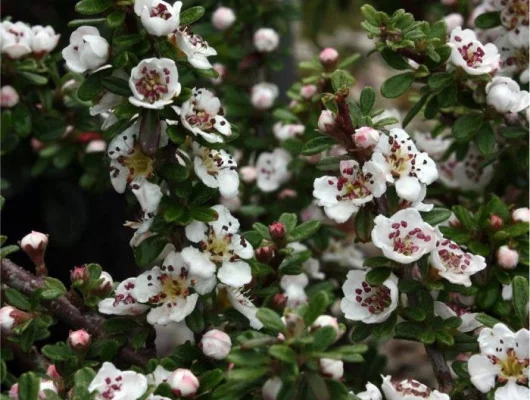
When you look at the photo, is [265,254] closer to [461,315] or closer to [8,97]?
[461,315]

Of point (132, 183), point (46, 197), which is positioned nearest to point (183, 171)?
point (132, 183)

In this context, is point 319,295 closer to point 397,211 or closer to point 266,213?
point 397,211

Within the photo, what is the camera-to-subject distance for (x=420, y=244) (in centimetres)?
130

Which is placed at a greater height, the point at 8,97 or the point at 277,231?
the point at 277,231

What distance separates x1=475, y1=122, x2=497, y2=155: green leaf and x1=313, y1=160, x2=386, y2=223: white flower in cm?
35

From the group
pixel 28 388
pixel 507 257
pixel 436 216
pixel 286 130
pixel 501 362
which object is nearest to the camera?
pixel 28 388

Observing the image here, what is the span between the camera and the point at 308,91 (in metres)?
1.84

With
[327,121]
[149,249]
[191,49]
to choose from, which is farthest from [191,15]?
[149,249]

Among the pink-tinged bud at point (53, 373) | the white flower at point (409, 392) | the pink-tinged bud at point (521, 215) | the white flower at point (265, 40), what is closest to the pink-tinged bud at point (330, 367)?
the white flower at point (409, 392)

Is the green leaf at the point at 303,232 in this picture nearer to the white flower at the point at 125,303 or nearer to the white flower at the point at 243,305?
the white flower at the point at 243,305

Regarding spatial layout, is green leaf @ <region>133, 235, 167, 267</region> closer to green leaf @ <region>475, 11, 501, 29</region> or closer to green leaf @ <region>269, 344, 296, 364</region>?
green leaf @ <region>269, 344, 296, 364</region>

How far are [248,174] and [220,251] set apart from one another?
0.69m

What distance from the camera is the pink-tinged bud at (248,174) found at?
200 cm

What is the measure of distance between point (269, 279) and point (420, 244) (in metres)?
0.30
